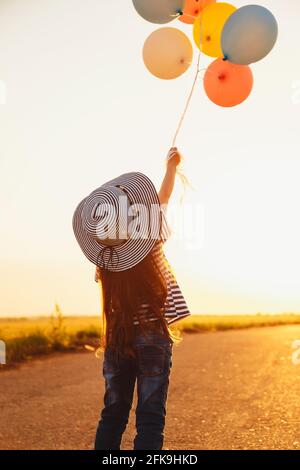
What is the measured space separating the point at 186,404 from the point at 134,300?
3808 millimetres

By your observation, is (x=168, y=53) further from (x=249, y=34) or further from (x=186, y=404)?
(x=186, y=404)

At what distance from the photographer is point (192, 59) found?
15.0ft

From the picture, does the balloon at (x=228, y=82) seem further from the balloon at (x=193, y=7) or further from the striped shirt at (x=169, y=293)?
the striped shirt at (x=169, y=293)

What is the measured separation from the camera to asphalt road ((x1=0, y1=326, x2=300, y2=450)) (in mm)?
5090

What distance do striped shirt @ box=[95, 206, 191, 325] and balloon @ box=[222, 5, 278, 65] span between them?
4.72ft

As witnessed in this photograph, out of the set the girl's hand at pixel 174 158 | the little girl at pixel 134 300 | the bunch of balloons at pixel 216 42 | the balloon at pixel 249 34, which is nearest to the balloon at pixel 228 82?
the bunch of balloons at pixel 216 42

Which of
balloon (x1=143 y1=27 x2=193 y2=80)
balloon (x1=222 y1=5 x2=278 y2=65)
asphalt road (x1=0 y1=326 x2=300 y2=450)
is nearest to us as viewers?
balloon (x1=222 y1=5 x2=278 y2=65)

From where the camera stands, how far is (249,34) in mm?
4109

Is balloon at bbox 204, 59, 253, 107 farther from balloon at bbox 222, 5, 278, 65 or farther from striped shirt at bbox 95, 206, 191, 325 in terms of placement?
striped shirt at bbox 95, 206, 191, 325

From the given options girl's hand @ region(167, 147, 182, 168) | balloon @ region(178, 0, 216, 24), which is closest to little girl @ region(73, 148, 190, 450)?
girl's hand @ region(167, 147, 182, 168)

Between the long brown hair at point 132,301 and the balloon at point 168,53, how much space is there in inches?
69.8

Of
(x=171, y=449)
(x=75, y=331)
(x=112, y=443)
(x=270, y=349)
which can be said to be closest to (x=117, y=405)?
(x=112, y=443)

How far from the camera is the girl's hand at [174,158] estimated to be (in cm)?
369

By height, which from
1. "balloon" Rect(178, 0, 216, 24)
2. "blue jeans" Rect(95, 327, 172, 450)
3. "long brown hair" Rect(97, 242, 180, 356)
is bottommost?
"blue jeans" Rect(95, 327, 172, 450)
